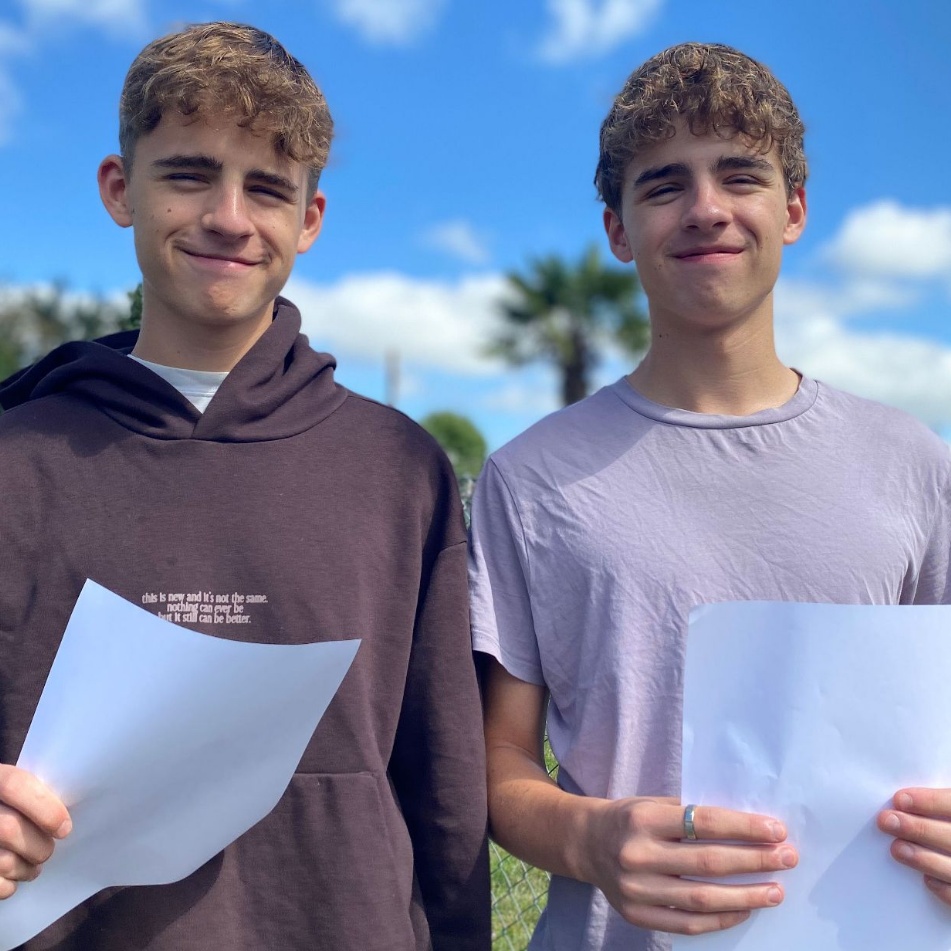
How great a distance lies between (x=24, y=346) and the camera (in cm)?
3080

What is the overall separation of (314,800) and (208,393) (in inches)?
29.0

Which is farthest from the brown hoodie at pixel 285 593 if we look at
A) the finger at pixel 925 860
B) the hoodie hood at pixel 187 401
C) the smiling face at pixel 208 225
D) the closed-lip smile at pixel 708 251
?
the finger at pixel 925 860

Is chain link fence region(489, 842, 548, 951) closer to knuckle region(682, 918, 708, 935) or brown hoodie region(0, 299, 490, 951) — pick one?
brown hoodie region(0, 299, 490, 951)

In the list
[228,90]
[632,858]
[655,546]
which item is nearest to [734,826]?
[632,858]

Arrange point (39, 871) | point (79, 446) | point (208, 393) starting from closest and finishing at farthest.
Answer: point (39, 871), point (79, 446), point (208, 393)

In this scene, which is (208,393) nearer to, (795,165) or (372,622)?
(372,622)

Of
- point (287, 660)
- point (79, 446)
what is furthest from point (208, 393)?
point (287, 660)

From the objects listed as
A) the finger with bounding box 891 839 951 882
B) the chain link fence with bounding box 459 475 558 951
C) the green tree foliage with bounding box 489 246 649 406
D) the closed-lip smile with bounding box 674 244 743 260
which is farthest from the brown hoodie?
the green tree foliage with bounding box 489 246 649 406

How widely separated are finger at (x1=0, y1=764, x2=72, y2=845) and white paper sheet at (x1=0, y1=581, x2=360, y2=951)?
2cm

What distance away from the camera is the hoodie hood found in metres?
1.78

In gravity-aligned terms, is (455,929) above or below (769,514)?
below

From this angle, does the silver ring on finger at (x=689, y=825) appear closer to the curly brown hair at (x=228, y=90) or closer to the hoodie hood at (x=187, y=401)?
the hoodie hood at (x=187, y=401)

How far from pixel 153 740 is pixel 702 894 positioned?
2.54 ft

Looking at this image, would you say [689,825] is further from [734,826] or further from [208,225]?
[208,225]
